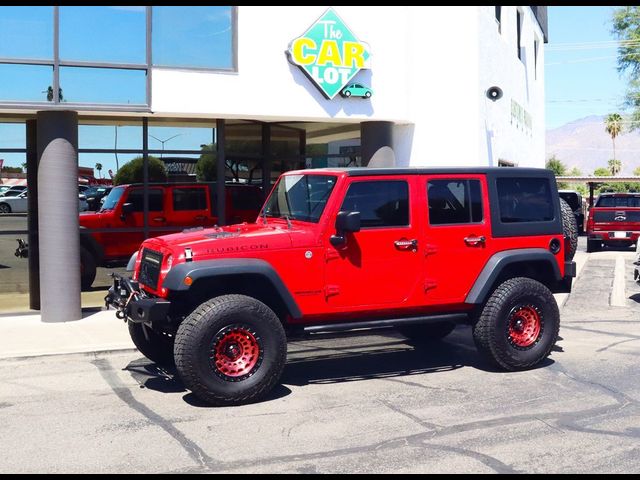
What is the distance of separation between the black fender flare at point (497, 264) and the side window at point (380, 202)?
1.00 metres

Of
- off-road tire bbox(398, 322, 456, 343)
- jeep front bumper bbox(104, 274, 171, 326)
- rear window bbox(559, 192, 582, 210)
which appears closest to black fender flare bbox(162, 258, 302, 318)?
jeep front bumper bbox(104, 274, 171, 326)

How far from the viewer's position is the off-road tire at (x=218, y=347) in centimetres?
673

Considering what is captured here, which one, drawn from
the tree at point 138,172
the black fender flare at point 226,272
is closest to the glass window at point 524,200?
the black fender flare at point 226,272

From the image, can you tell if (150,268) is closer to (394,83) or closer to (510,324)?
(510,324)

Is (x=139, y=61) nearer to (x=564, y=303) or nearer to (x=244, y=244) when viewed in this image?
(x=244, y=244)

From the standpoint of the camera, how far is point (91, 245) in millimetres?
12297

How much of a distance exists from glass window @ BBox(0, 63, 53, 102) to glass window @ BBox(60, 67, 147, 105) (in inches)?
8.0

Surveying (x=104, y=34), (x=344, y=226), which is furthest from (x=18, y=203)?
(x=344, y=226)

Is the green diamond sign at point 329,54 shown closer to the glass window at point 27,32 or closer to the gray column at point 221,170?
the gray column at point 221,170

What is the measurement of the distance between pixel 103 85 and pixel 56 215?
6.57 ft

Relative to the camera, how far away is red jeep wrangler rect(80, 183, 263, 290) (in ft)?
40.3

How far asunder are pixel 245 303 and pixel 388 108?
748 centimetres

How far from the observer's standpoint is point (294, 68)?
42.0 ft
